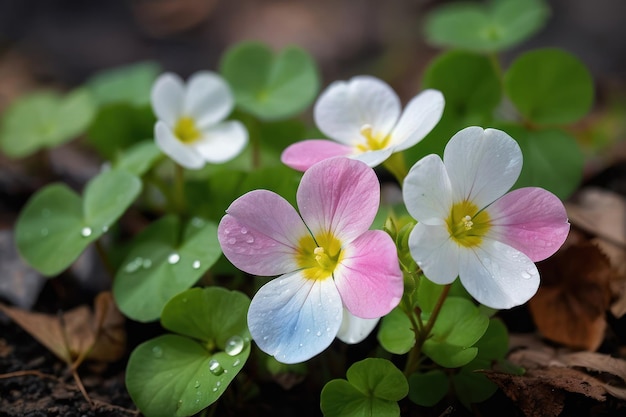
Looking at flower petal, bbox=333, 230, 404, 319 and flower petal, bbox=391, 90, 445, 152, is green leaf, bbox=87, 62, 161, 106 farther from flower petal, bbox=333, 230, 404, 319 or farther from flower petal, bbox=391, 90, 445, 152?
flower petal, bbox=333, 230, 404, 319

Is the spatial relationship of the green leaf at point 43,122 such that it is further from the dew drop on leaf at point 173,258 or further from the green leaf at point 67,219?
the dew drop on leaf at point 173,258

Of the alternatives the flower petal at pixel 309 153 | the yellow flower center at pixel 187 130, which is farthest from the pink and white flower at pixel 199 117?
the flower petal at pixel 309 153

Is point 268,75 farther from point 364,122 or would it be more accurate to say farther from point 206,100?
point 364,122

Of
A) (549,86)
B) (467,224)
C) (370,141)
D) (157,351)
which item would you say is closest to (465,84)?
(549,86)

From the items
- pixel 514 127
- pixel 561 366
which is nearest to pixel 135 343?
pixel 561 366

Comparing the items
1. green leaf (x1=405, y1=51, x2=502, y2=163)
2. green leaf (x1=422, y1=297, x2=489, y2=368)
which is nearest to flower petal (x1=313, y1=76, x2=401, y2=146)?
green leaf (x1=405, y1=51, x2=502, y2=163)
